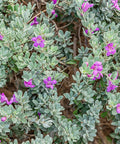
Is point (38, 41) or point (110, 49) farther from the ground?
point (38, 41)

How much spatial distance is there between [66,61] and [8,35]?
23.3 inches

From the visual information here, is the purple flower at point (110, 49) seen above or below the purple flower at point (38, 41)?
below

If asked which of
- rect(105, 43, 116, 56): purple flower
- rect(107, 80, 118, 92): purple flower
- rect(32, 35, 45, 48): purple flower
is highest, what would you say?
rect(32, 35, 45, 48): purple flower

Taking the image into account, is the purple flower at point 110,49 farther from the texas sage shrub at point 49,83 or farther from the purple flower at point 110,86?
the purple flower at point 110,86

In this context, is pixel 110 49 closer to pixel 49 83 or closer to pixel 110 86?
pixel 110 86

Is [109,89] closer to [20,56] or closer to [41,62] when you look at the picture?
[41,62]

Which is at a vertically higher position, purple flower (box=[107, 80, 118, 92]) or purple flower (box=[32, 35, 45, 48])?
purple flower (box=[32, 35, 45, 48])

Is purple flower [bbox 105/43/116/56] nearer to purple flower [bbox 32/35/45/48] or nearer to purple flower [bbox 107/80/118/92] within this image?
purple flower [bbox 107/80/118/92]

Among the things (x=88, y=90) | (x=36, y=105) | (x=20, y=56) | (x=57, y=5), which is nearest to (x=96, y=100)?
(x=88, y=90)

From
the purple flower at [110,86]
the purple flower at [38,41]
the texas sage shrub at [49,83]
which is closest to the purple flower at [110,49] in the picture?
the texas sage shrub at [49,83]

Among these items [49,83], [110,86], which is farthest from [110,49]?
[49,83]

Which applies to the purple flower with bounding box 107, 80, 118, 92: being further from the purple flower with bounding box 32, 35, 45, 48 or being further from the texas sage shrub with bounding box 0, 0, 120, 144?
the purple flower with bounding box 32, 35, 45, 48

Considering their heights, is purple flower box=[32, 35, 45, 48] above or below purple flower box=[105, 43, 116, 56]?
above

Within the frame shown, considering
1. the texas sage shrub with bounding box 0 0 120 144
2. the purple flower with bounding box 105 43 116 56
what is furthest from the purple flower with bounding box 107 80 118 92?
the purple flower with bounding box 105 43 116 56
